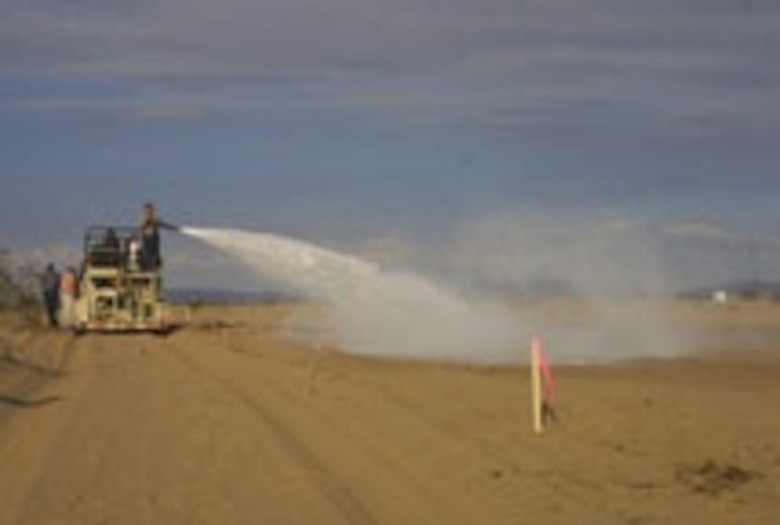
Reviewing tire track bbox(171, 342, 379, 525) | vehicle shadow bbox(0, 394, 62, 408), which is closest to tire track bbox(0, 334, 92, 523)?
vehicle shadow bbox(0, 394, 62, 408)

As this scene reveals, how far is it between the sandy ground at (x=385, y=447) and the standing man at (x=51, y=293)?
2705 cm

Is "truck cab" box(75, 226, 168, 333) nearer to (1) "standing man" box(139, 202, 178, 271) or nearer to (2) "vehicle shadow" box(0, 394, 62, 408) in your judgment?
(1) "standing man" box(139, 202, 178, 271)

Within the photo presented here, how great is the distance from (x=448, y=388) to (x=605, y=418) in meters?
6.77

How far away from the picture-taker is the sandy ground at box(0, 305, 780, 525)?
14.6 meters

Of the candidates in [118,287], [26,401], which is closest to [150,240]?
[118,287]

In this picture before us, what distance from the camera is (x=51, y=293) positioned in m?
62.2

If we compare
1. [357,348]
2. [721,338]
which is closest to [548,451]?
[357,348]

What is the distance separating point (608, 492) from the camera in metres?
15.4

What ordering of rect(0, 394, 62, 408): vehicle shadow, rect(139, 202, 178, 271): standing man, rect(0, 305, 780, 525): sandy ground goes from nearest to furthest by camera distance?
1. rect(0, 305, 780, 525): sandy ground
2. rect(0, 394, 62, 408): vehicle shadow
3. rect(139, 202, 178, 271): standing man

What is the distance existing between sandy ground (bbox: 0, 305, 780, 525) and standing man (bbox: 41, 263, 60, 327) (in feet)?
88.8

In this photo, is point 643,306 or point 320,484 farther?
point 643,306

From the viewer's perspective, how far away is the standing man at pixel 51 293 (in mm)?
61281

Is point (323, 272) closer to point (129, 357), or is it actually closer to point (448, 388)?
point (129, 357)

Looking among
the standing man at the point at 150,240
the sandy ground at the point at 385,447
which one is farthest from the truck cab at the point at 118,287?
the sandy ground at the point at 385,447
